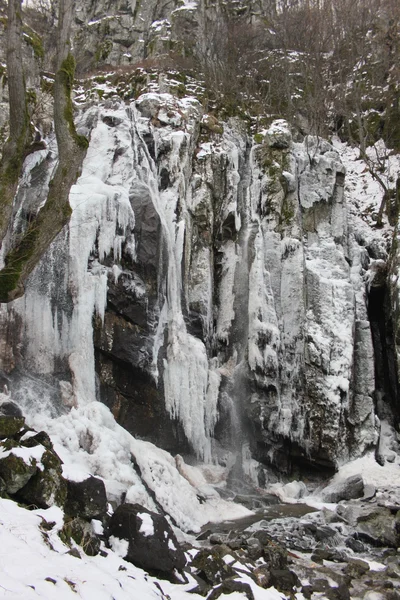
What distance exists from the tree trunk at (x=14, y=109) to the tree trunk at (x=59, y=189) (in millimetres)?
436

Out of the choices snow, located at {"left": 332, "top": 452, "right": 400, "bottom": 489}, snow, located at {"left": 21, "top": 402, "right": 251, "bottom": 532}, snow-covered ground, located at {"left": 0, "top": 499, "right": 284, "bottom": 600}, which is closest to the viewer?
snow-covered ground, located at {"left": 0, "top": 499, "right": 284, "bottom": 600}

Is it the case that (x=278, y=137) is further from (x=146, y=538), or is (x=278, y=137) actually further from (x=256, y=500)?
(x=146, y=538)

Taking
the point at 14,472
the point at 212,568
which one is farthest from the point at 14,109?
the point at 212,568

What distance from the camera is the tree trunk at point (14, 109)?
6.15 meters

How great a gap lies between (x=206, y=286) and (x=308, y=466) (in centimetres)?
564

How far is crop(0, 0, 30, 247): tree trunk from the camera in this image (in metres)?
6.15

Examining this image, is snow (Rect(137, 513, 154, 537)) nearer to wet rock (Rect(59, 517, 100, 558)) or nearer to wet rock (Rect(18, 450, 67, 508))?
wet rock (Rect(59, 517, 100, 558))

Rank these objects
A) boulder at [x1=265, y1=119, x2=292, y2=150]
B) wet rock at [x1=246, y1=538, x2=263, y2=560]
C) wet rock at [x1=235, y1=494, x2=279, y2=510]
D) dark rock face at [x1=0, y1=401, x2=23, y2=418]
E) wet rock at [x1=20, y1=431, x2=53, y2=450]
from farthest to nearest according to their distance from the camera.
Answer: boulder at [x1=265, y1=119, x2=292, y2=150] → wet rock at [x1=235, y1=494, x2=279, y2=510] → dark rock face at [x1=0, y1=401, x2=23, y2=418] → wet rock at [x1=246, y1=538, x2=263, y2=560] → wet rock at [x1=20, y1=431, x2=53, y2=450]

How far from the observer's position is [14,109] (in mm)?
6270

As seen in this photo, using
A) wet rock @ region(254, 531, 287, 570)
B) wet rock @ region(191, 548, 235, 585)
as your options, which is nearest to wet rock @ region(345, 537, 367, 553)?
wet rock @ region(254, 531, 287, 570)

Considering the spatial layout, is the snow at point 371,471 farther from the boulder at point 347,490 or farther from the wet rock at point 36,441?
the wet rock at point 36,441

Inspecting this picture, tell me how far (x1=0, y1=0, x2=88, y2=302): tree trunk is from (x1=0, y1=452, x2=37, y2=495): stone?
1.87 metres

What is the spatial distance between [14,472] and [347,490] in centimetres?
860

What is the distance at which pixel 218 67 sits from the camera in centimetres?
2194
